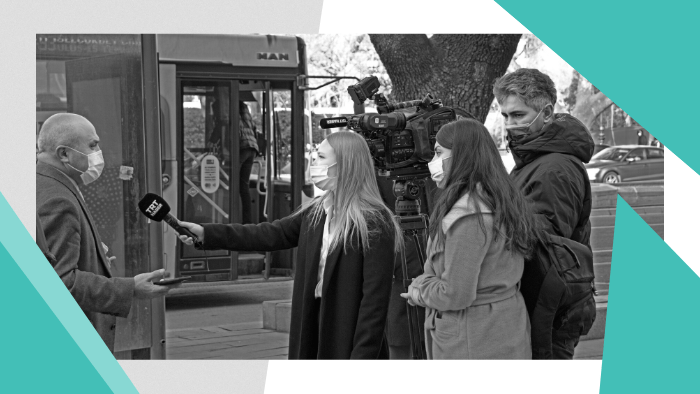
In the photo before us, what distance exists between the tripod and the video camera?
0.18 metres

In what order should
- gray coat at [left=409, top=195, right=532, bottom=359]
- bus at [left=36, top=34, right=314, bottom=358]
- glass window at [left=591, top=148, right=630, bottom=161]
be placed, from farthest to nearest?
1. glass window at [left=591, top=148, right=630, bottom=161]
2. bus at [left=36, top=34, right=314, bottom=358]
3. gray coat at [left=409, top=195, right=532, bottom=359]

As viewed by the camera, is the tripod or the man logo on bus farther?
the man logo on bus

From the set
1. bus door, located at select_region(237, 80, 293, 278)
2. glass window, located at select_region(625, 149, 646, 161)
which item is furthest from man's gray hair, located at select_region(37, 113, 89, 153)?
glass window, located at select_region(625, 149, 646, 161)

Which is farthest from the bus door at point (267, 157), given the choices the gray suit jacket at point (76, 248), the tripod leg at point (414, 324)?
the gray suit jacket at point (76, 248)

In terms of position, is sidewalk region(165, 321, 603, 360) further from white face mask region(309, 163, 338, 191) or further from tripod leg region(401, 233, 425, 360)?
white face mask region(309, 163, 338, 191)

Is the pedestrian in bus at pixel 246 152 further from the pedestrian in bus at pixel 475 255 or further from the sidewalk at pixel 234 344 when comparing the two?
the pedestrian in bus at pixel 475 255

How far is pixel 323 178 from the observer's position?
12.0 ft

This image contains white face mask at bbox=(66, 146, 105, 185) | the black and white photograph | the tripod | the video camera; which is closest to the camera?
the black and white photograph

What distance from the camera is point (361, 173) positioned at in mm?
3605

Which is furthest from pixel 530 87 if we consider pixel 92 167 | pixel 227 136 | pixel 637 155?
pixel 637 155

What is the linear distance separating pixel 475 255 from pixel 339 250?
0.65 metres

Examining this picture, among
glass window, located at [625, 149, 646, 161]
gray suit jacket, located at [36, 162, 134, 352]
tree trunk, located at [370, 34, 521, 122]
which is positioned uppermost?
tree trunk, located at [370, 34, 521, 122]

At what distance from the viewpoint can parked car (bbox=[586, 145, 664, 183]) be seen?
1727 cm
